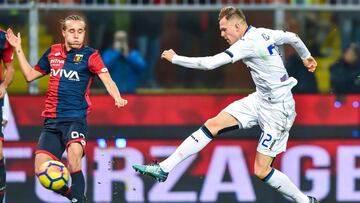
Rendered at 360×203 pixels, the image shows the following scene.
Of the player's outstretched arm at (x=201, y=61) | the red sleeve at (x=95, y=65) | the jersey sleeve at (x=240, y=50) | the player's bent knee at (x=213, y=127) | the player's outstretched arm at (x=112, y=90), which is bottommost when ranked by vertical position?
the player's bent knee at (x=213, y=127)

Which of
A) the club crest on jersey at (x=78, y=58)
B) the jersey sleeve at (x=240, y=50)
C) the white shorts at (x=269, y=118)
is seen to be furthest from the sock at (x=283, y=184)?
the club crest on jersey at (x=78, y=58)

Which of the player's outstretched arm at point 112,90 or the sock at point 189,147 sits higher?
the player's outstretched arm at point 112,90

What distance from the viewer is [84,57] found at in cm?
1281

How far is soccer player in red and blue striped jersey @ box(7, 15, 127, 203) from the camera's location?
41.6 feet

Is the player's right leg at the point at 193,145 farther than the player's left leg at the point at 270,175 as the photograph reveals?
No

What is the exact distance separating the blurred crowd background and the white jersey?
243 centimetres

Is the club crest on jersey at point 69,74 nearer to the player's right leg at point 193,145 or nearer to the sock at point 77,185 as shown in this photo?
the sock at point 77,185

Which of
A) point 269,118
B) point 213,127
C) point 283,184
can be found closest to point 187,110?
point 213,127

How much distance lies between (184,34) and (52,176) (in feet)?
13.9

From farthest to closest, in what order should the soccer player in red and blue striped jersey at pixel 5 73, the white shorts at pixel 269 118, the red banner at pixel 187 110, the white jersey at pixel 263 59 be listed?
the red banner at pixel 187 110
the soccer player in red and blue striped jersey at pixel 5 73
the white shorts at pixel 269 118
the white jersey at pixel 263 59

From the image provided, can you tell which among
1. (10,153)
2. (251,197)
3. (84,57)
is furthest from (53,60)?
(251,197)

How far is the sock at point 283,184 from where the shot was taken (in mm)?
13320

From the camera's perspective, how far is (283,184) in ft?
43.8

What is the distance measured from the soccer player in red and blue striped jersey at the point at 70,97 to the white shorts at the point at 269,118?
153 centimetres
